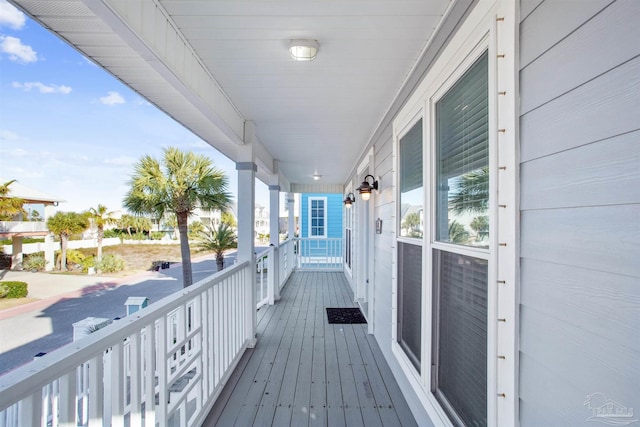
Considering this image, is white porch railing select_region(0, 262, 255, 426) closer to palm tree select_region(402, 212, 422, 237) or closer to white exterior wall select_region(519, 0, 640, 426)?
white exterior wall select_region(519, 0, 640, 426)

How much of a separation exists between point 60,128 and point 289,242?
5.95 metres

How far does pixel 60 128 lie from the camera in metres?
7.02

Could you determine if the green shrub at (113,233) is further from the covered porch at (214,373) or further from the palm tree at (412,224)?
the palm tree at (412,224)

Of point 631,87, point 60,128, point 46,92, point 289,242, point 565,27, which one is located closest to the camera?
point 631,87

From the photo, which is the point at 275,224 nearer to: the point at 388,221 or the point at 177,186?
the point at 177,186

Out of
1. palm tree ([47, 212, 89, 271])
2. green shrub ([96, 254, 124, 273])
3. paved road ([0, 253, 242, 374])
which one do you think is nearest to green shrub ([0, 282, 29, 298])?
paved road ([0, 253, 242, 374])

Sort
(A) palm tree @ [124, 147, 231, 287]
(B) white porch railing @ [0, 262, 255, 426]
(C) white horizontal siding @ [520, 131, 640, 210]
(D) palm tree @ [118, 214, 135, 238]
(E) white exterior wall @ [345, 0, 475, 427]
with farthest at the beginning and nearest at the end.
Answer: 1. (D) palm tree @ [118, 214, 135, 238]
2. (A) palm tree @ [124, 147, 231, 287]
3. (E) white exterior wall @ [345, 0, 475, 427]
4. (B) white porch railing @ [0, 262, 255, 426]
5. (C) white horizontal siding @ [520, 131, 640, 210]

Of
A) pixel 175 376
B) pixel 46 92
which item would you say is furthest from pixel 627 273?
pixel 46 92

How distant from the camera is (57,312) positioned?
6.91m

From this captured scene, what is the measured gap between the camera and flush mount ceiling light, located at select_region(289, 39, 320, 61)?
1854mm

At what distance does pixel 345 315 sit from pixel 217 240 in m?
4.39

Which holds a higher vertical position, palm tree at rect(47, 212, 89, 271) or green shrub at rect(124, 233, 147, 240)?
palm tree at rect(47, 212, 89, 271)

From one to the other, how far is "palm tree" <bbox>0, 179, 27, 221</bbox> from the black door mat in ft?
13.4

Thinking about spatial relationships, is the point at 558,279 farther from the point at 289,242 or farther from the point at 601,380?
the point at 289,242
